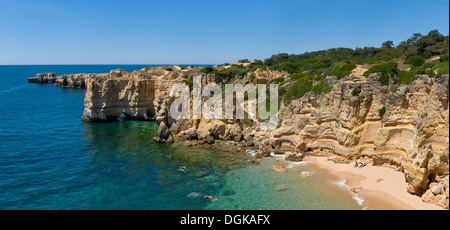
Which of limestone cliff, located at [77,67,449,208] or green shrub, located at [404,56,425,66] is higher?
green shrub, located at [404,56,425,66]

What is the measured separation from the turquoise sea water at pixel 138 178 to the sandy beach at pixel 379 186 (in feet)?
4.41

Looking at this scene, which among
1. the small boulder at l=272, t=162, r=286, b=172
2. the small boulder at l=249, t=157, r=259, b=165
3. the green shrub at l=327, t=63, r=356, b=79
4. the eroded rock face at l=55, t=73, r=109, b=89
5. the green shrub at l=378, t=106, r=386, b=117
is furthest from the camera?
the eroded rock face at l=55, t=73, r=109, b=89

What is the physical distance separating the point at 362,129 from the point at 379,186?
19.9 feet

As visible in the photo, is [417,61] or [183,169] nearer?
[183,169]

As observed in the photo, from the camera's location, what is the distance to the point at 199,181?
939 inches

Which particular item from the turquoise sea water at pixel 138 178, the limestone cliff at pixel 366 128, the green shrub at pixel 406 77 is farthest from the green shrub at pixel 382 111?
the turquoise sea water at pixel 138 178

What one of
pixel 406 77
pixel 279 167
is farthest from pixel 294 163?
pixel 406 77

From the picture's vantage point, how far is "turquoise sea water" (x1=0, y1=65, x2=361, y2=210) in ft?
65.8

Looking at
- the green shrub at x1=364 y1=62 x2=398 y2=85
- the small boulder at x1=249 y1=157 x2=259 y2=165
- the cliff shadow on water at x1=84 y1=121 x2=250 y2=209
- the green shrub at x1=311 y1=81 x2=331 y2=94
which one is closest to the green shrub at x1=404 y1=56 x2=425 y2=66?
the green shrub at x1=364 y1=62 x2=398 y2=85

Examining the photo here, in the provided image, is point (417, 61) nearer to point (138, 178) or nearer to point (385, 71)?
point (385, 71)

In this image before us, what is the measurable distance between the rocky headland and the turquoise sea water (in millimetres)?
3623

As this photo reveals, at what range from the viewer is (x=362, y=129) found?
25641 mm

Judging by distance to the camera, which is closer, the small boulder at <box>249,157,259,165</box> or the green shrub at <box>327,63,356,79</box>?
the small boulder at <box>249,157,259,165</box>

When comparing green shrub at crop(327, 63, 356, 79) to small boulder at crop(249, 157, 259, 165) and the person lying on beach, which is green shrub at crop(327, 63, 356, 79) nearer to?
small boulder at crop(249, 157, 259, 165)
